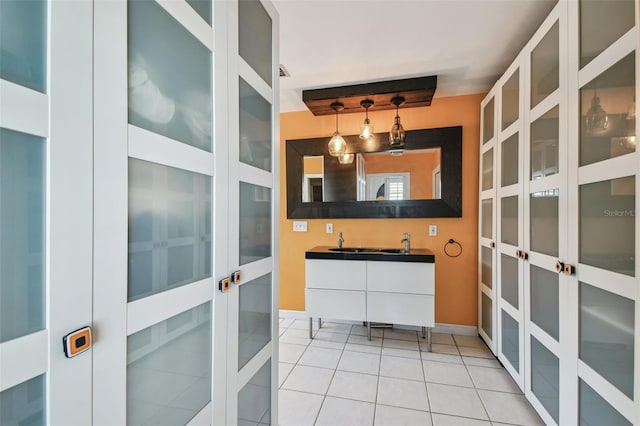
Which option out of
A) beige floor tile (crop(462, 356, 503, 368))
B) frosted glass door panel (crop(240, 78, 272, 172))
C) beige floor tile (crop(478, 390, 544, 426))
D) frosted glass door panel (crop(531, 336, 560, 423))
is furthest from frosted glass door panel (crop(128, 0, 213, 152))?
beige floor tile (crop(462, 356, 503, 368))

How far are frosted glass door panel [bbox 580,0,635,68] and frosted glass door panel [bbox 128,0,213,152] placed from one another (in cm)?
158

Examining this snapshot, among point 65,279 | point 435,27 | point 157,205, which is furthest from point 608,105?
point 65,279

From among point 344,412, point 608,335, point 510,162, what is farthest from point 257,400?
point 510,162

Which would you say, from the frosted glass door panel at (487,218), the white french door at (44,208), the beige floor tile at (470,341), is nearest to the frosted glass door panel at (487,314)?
the beige floor tile at (470,341)

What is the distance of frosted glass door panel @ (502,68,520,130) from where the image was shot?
199cm

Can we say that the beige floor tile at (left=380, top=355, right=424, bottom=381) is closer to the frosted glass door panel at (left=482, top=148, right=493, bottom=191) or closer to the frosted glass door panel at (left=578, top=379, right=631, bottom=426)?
the frosted glass door panel at (left=578, top=379, right=631, bottom=426)

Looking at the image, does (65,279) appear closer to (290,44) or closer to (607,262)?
(607,262)

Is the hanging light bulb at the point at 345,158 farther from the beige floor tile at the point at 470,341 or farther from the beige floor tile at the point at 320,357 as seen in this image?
the beige floor tile at the point at 470,341

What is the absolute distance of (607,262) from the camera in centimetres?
113

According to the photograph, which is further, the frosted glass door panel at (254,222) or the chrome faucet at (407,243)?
the chrome faucet at (407,243)

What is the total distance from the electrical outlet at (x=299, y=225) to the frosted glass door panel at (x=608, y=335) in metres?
2.55

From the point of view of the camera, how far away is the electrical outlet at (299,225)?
339 cm

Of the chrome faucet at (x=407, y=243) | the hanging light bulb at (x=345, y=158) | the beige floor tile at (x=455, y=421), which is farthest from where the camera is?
the hanging light bulb at (x=345, y=158)

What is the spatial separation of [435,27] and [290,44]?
3.54 ft
